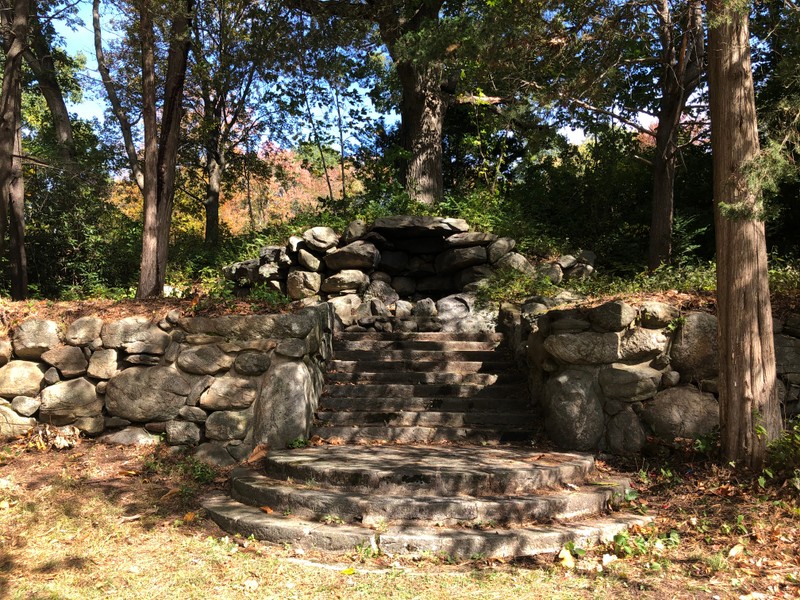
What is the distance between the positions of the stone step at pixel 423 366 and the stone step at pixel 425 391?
18.3 inches

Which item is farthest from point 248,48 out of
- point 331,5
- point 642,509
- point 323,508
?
point 642,509

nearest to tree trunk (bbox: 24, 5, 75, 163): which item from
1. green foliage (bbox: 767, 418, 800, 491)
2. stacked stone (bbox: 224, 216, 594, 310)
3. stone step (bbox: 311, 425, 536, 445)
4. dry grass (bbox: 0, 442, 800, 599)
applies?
stacked stone (bbox: 224, 216, 594, 310)

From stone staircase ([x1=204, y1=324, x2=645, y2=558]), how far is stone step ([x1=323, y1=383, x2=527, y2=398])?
1 centimetres

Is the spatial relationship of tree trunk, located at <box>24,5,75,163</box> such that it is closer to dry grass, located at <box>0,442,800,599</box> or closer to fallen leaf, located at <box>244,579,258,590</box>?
dry grass, located at <box>0,442,800,599</box>

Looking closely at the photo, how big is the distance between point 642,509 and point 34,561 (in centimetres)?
398

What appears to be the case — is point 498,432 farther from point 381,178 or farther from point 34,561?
point 381,178

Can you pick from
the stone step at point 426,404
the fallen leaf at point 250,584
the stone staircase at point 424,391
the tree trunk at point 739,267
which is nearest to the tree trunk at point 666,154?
the stone staircase at point 424,391

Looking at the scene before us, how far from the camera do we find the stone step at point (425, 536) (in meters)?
3.75

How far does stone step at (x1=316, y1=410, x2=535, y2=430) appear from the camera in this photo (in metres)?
6.05

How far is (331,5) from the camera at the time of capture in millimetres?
11289

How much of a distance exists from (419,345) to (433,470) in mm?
3268

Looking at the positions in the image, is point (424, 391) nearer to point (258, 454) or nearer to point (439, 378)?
point (439, 378)

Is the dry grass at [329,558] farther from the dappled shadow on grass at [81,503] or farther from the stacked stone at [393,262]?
the stacked stone at [393,262]

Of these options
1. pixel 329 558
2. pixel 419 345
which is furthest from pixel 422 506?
pixel 419 345
